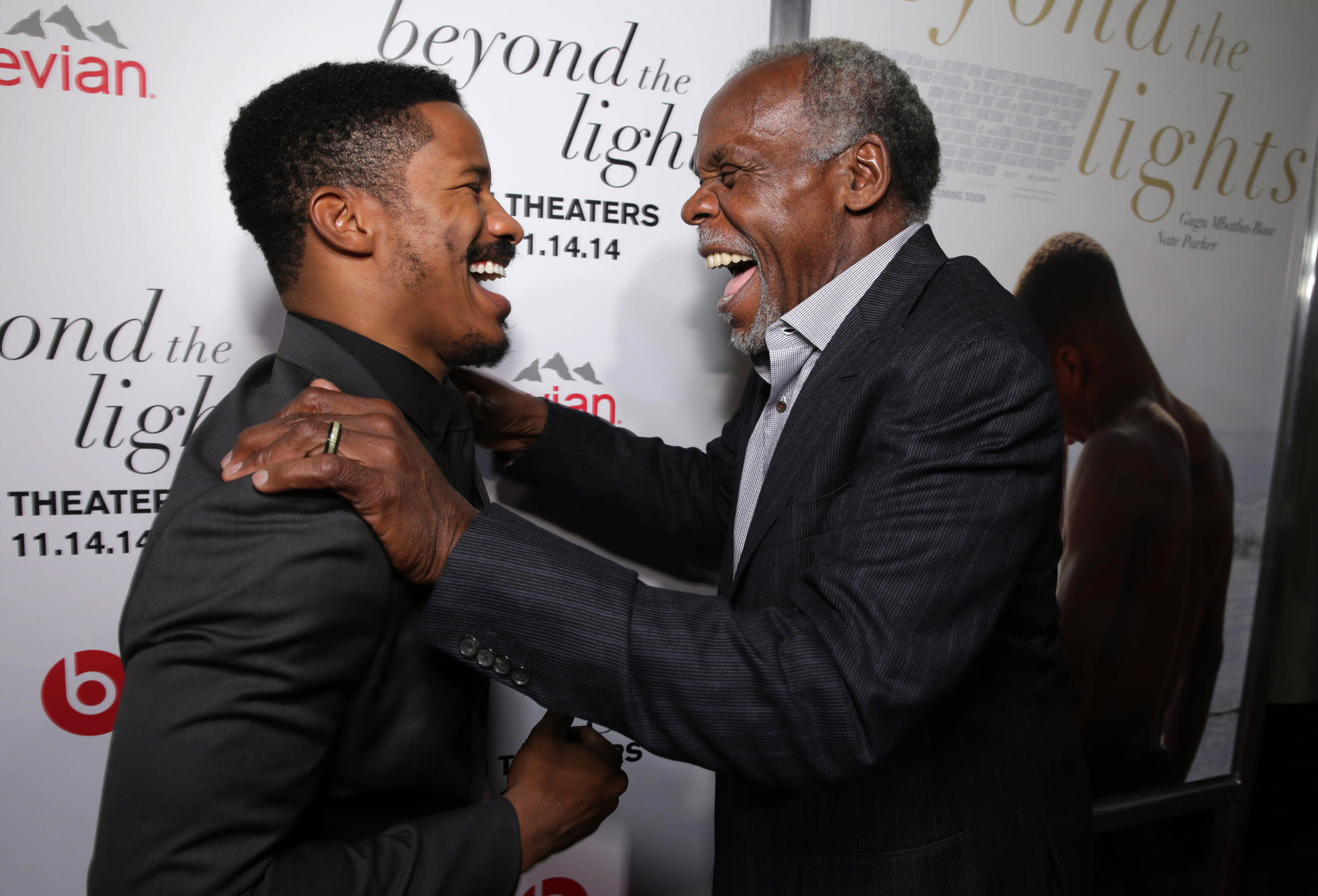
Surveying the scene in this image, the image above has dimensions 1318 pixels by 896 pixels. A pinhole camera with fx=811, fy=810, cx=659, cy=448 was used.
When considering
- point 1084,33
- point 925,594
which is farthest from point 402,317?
point 1084,33

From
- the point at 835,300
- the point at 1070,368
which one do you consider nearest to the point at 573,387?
the point at 835,300

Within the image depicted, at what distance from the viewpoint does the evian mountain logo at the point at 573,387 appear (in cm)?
154

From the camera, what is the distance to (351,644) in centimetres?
77

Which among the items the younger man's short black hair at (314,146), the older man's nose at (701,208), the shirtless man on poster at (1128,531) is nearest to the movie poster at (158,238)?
the older man's nose at (701,208)

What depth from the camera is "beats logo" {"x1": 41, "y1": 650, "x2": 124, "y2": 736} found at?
130cm

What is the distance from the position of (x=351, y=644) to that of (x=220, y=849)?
194 mm

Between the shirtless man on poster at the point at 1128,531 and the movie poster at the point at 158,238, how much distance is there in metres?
1.06

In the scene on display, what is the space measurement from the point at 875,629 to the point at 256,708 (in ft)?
1.96

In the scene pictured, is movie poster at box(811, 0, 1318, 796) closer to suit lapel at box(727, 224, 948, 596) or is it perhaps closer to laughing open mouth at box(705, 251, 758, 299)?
laughing open mouth at box(705, 251, 758, 299)

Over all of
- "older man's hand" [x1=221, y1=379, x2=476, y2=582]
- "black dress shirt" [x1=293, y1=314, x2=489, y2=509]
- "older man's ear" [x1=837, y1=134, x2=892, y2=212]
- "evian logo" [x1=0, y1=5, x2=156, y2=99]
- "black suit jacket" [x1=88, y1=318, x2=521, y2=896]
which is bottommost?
"black suit jacket" [x1=88, y1=318, x2=521, y2=896]

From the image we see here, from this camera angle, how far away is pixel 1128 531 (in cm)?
211

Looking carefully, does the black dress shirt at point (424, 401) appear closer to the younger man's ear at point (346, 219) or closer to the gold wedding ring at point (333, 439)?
the younger man's ear at point (346, 219)

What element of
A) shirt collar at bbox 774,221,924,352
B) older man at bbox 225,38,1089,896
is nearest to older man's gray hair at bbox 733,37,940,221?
older man at bbox 225,38,1089,896

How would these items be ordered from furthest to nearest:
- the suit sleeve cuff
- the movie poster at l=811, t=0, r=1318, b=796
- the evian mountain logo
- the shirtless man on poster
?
1. the shirtless man on poster
2. the movie poster at l=811, t=0, r=1318, b=796
3. the evian mountain logo
4. the suit sleeve cuff
